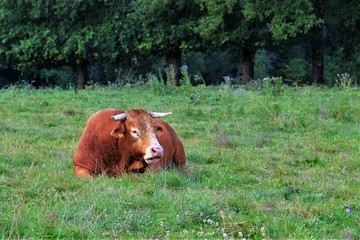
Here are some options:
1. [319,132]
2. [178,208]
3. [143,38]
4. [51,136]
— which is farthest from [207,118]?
[143,38]

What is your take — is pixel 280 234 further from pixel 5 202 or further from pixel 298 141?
pixel 298 141

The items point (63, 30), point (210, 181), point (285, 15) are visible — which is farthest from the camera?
point (63, 30)

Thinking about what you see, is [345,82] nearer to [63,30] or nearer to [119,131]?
[119,131]

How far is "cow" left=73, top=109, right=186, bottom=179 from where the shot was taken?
845 centimetres

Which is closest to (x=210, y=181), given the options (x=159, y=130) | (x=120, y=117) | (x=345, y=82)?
(x=159, y=130)

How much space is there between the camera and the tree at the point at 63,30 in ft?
117

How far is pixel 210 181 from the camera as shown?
8.28m

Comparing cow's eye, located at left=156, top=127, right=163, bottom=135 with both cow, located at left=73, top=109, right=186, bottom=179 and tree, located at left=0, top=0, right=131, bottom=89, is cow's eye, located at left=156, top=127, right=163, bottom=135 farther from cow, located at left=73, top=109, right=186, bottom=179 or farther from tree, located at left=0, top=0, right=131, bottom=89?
tree, located at left=0, top=0, right=131, bottom=89

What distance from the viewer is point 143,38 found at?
3578 cm

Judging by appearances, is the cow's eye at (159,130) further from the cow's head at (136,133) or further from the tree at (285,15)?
the tree at (285,15)

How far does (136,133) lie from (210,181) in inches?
46.7

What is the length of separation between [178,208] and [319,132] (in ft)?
22.9

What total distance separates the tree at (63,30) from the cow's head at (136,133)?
27144 millimetres

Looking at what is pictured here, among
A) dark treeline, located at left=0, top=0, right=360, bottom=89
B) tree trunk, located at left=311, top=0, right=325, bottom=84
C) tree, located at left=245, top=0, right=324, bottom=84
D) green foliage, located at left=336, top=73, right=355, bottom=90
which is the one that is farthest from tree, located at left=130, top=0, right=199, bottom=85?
green foliage, located at left=336, top=73, right=355, bottom=90
